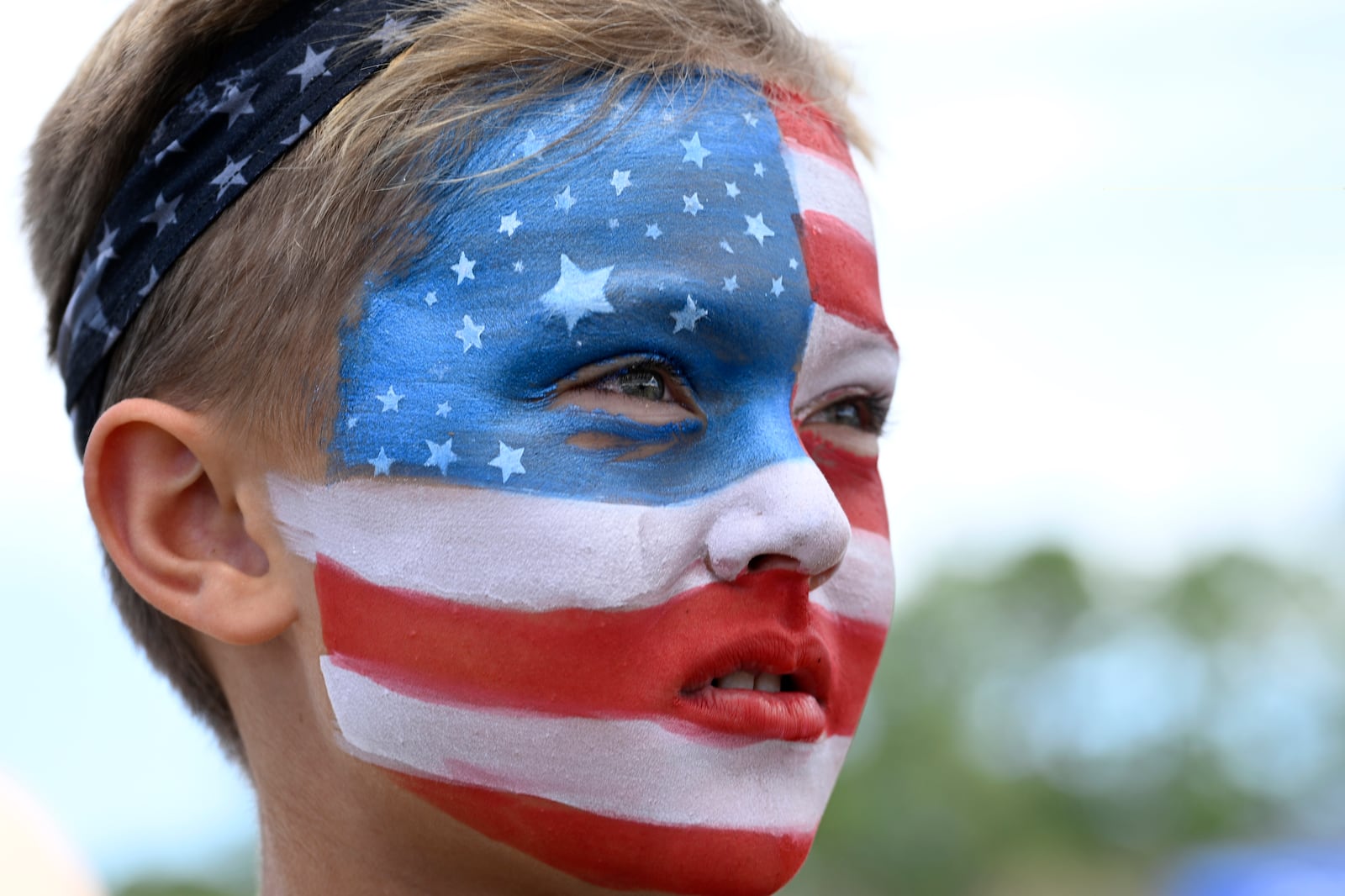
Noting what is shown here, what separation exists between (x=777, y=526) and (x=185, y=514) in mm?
930

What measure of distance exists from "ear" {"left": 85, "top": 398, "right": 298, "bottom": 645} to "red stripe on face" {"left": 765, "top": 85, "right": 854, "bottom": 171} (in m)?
1.00

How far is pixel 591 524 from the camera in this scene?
6.38 ft

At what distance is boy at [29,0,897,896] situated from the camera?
195 cm

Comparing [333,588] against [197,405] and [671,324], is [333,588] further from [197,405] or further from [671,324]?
[671,324]

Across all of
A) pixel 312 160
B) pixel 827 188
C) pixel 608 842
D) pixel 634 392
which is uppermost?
pixel 827 188

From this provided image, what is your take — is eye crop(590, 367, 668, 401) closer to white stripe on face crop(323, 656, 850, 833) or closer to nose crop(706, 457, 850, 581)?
nose crop(706, 457, 850, 581)

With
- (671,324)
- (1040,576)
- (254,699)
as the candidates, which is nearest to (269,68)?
(671,324)

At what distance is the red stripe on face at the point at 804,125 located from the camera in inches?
90.1

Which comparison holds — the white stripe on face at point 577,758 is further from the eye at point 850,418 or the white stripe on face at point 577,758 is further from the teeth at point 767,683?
the eye at point 850,418

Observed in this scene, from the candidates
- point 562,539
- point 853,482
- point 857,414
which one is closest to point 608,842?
point 562,539

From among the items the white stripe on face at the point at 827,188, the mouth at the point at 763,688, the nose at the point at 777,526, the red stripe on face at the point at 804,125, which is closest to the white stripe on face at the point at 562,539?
the nose at the point at 777,526

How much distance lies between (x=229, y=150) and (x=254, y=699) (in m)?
0.87

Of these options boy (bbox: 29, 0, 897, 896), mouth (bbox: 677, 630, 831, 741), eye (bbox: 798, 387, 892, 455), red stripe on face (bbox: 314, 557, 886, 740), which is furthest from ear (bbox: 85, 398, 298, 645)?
eye (bbox: 798, 387, 892, 455)

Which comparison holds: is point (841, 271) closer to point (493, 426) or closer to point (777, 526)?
point (777, 526)
